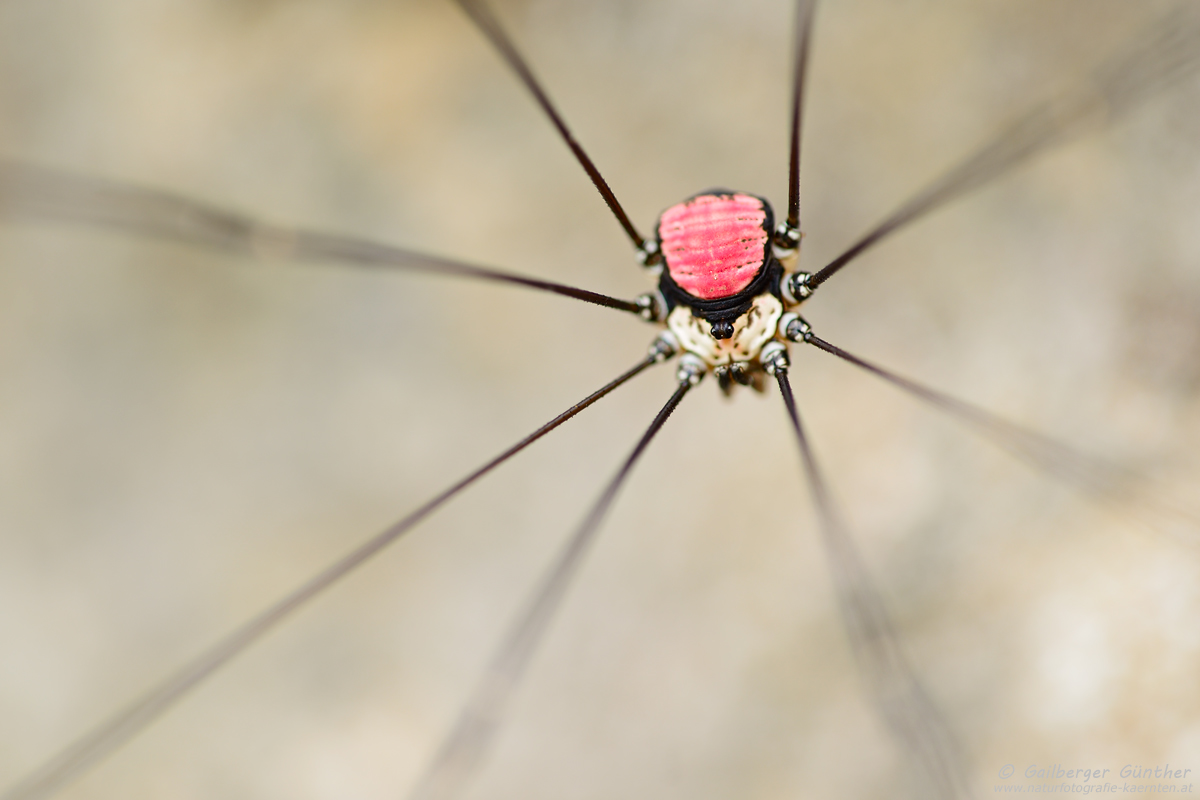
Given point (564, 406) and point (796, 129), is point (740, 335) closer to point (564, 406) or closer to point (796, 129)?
point (796, 129)

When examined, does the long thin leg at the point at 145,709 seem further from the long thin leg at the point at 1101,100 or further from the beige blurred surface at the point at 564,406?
the long thin leg at the point at 1101,100

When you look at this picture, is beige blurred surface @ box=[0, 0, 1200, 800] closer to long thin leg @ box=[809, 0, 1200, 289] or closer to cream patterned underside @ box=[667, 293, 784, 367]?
long thin leg @ box=[809, 0, 1200, 289]

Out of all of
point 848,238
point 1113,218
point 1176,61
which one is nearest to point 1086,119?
point 1176,61

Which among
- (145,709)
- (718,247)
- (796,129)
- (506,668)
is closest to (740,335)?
(718,247)

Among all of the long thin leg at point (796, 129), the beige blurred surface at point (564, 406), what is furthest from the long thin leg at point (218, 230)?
Answer: the beige blurred surface at point (564, 406)

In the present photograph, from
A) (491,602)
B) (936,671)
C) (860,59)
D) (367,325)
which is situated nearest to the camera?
(936,671)

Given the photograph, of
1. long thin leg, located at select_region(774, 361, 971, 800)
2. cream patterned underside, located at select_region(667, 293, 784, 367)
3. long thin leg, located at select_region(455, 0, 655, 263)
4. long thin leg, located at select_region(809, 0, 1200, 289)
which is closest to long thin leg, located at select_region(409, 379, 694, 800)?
cream patterned underside, located at select_region(667, 293, 784, 367)

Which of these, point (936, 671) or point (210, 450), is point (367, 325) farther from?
point (936, 671)
